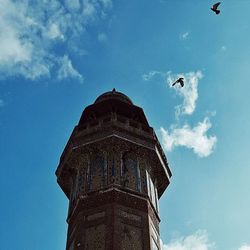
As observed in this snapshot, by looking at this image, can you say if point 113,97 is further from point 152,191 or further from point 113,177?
point 113,177

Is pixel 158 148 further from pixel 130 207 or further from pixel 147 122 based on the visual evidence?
pixel 130 207

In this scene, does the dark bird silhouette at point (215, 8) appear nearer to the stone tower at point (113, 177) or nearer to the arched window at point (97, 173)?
the stone tower at point (113, 177)

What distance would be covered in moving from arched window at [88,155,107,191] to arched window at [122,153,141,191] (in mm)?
690

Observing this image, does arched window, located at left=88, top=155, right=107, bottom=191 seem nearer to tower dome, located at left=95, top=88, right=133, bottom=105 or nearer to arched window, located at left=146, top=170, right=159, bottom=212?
arched window, located at left=146, top=170, right=159, bottom=212

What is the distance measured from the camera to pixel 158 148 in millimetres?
16391

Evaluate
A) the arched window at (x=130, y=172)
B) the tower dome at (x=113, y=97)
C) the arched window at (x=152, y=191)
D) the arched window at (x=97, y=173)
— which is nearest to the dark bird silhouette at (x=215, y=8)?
the arched window at (x=130, y=172)

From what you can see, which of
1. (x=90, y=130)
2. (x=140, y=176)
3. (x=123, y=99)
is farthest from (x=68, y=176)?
(x=123, y=99)

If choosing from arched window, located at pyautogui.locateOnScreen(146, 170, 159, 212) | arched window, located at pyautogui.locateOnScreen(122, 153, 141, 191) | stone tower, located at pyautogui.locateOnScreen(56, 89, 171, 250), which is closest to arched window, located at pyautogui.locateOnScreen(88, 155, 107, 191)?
stone tower, located at pyautogui.locateOnScreen(56, 89, 171, 250)

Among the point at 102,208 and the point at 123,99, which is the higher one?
the point at 123,99

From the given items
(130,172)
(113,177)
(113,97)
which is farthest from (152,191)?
(113,97)

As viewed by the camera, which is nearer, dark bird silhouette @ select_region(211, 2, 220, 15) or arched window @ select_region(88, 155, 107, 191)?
dark bird silhouette @ select_region(211, 2, 220, 15)

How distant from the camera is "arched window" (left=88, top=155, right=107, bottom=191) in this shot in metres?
14.1

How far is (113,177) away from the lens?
14047mm

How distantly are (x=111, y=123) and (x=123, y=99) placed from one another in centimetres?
265
